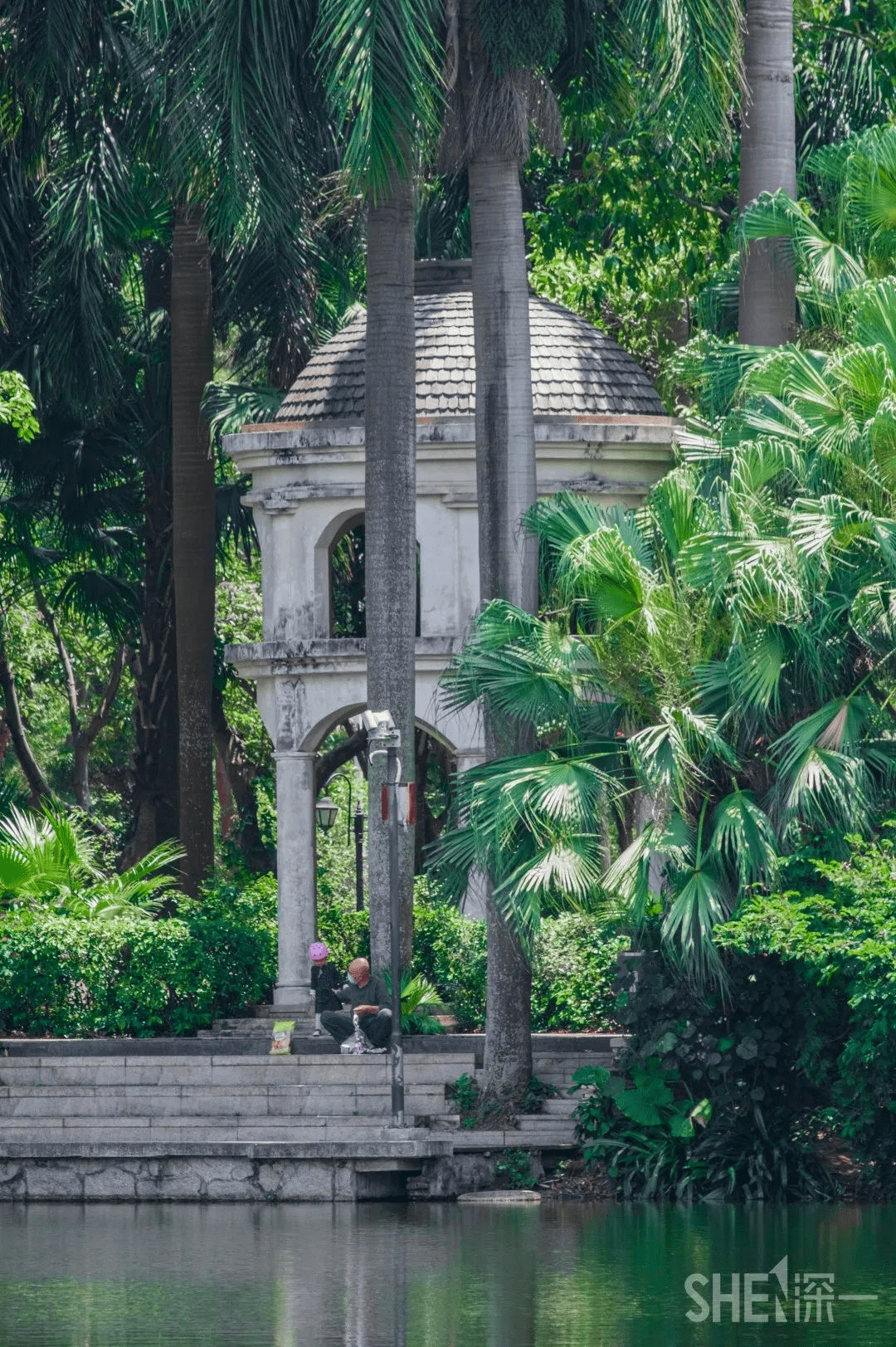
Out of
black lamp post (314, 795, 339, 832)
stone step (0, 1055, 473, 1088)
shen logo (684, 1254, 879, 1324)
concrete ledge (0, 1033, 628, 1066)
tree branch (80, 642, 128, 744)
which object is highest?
tree branch (80, 642, 128, 744)

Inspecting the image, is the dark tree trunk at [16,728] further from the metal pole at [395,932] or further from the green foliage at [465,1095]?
the metal pole at [395,932]

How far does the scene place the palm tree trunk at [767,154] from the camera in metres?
21.3

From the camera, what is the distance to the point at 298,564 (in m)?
25.7

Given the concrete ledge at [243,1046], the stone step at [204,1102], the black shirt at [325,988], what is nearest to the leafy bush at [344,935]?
the concrete ledge at [243,1046]

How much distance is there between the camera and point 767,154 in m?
21.8

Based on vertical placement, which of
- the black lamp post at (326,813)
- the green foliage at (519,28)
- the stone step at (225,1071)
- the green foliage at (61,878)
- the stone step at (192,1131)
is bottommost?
the stone step at (192,1131)

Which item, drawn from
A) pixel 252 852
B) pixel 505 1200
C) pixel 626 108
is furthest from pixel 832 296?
pixel 252 852

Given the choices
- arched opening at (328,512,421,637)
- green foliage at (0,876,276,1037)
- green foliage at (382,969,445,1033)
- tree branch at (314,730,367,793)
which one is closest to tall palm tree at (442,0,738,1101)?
green foliage at (382,969,445,1033)

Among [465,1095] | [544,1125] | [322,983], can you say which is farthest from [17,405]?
[544,1125]

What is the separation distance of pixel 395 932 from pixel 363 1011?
69.4 inches

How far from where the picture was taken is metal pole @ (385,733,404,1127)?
20.4 m

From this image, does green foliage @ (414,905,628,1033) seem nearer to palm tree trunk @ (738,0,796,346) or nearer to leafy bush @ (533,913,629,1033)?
leafy bush @ (533,913,629,1033)

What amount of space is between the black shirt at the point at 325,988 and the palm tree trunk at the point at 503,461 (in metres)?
2.00

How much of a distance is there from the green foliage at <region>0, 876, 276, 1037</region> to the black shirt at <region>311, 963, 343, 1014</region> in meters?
2.10
